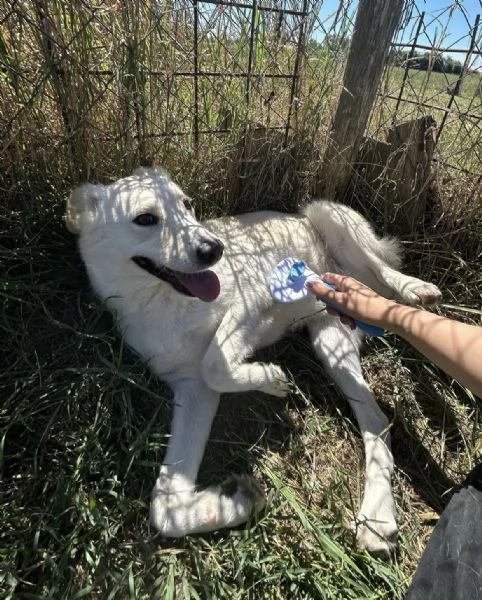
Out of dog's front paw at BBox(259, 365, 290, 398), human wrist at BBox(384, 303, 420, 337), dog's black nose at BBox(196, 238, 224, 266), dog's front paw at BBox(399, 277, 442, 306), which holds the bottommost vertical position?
dog's front paw at BBox(259, 365, 290, 398)

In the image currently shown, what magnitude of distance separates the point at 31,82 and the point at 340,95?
1706 millimetres

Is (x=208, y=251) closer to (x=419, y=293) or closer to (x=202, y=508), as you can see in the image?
(x=202, y=508)

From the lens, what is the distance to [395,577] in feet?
5.58

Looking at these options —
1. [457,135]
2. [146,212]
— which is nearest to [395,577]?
[146,212]

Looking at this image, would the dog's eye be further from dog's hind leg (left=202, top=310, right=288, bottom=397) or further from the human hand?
the human hand

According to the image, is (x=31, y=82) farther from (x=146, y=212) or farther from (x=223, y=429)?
(x=223, y=429)

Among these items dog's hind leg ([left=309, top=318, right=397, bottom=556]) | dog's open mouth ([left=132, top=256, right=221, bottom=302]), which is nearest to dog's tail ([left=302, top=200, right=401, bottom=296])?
dog's hind leg ([left=309, top=318, right=397, bottom=556])

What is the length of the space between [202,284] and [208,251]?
233 millimetres

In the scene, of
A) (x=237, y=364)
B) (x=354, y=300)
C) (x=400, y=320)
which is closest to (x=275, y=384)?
(x=237, y=364)

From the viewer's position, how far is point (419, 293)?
2.38 metres

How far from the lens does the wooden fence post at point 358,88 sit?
2.39 metres

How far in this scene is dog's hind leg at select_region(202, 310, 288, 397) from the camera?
2.03 meters

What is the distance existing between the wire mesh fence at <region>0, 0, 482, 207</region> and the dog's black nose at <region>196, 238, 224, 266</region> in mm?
975

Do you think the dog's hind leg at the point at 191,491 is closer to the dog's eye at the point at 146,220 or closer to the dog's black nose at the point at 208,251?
the dog's black nose at the point at 208,251
